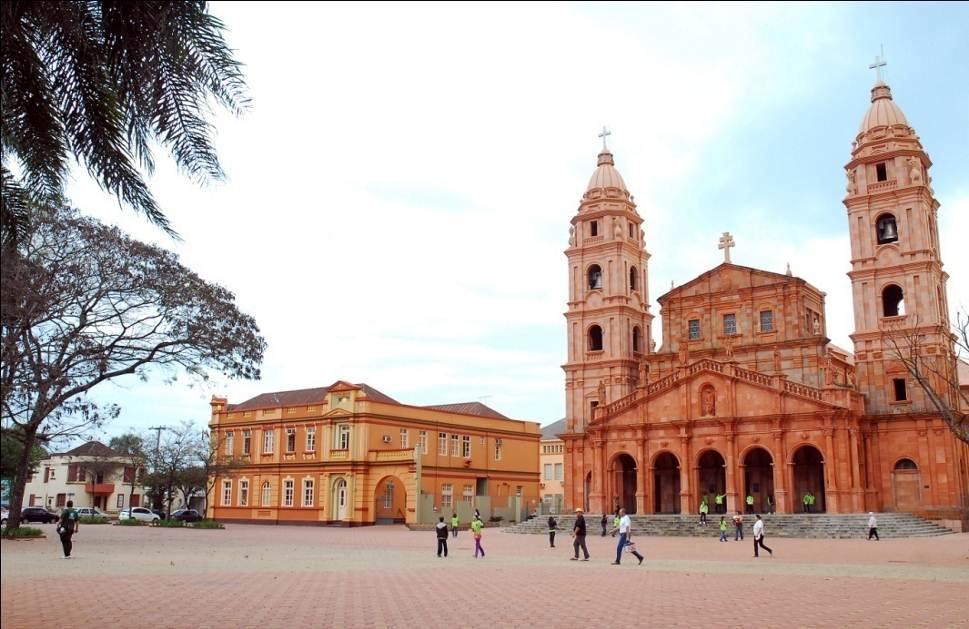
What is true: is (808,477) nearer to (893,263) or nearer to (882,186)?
(893,263)

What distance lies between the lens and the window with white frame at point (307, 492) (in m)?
57.3

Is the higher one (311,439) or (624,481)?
(311,439)

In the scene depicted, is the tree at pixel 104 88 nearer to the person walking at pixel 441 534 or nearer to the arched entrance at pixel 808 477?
the person walking at pixel 441 534

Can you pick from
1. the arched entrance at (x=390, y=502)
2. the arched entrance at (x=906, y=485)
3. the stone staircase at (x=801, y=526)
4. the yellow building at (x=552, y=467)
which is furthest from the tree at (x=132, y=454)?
the arched entrance at (x=906, y=485)

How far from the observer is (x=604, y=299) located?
5731cm

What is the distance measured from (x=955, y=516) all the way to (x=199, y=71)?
45.0 meters

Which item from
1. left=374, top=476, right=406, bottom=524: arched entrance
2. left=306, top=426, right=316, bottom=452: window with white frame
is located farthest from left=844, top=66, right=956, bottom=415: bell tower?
left=306, top=426, right=316, bottom=452: window with white frame

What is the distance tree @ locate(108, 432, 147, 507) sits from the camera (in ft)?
187

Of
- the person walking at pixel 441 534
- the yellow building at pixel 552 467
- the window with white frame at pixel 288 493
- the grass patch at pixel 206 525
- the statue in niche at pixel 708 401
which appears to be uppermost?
the statue in niche at pixel 708 401

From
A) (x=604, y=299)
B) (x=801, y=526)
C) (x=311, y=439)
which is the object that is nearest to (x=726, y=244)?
(x=604, y=299)

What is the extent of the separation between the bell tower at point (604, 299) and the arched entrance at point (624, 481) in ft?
13.7

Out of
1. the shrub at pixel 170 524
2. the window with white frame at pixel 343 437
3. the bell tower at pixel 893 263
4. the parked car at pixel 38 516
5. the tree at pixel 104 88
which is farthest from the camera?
the window with white frame at pixel 343 437

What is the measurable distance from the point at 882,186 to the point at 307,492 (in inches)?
1559

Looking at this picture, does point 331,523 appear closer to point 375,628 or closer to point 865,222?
point 865,222
